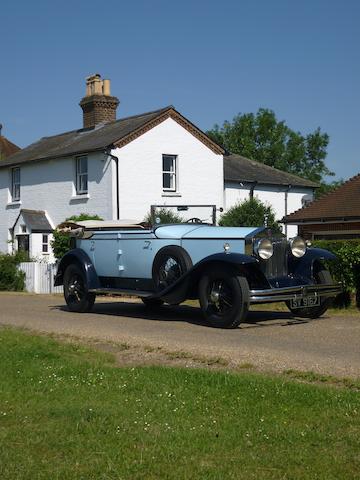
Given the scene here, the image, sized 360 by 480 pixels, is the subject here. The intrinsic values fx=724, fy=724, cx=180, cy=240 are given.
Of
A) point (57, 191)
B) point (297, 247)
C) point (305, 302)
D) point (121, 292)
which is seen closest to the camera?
point (305, 302)

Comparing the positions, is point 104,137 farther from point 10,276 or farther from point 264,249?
point 264,249

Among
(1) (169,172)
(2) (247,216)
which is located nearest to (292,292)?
(2) (247,216)

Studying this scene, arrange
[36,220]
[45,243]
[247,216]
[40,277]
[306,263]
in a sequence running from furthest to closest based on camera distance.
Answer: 1. [36,220]
2. [45,243]
3. [247,216]
4. [40,277]
5. [306,263]

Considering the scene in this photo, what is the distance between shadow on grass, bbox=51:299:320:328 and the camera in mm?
11688

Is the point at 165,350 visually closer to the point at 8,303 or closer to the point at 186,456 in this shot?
the point at 186,456

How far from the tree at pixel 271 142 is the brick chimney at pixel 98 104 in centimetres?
3227

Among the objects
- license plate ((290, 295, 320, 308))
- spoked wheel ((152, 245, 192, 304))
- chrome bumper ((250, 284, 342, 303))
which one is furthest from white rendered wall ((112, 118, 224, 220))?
license plate ((290, 295, 320, 308))

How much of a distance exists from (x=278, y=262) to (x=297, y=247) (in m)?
0.43

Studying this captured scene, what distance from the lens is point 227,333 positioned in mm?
10352

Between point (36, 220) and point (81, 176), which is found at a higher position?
point (81, 176)

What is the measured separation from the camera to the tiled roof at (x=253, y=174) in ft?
103

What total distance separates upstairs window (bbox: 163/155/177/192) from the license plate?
53.7ft

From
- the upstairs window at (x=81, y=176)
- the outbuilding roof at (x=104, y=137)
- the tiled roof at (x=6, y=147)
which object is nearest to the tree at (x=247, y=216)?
the outbuilding roof at (x=104, y=137)

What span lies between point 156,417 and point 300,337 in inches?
178
